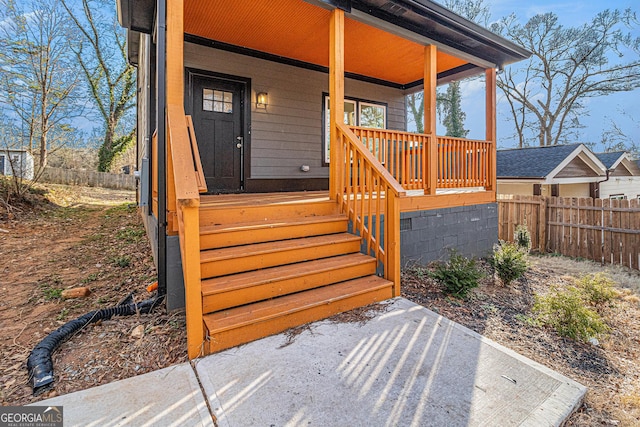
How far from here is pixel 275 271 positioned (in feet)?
9.53

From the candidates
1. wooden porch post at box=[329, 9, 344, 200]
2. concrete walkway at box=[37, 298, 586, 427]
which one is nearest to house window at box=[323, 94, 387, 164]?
wooden porch post at box=[329, 9, 344, 200]

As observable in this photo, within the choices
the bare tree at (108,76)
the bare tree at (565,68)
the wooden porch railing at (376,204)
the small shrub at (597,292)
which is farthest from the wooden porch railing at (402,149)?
the bare tree at (565,68)

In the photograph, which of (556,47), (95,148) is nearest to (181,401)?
(95,148)

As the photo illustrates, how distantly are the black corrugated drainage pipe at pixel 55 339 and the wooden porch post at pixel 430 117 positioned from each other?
12.9 ft

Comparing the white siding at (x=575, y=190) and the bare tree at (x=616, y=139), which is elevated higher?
the bare tree at (x=616, y=139)

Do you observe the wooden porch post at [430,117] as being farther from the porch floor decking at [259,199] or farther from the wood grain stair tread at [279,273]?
the wood grain stair tread at [279,273]

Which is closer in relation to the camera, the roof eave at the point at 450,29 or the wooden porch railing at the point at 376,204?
the wooden porch railing at the point at 376,204

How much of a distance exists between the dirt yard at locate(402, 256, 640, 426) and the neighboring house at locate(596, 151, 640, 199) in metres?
10.6

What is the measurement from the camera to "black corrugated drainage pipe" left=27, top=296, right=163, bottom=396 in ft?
6.41

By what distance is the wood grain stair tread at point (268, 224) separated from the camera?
2.94 meters

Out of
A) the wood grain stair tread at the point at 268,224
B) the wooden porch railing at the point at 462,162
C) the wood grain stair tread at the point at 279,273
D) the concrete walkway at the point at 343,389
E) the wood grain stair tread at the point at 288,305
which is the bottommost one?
the concrete walkway at the point at 343,389

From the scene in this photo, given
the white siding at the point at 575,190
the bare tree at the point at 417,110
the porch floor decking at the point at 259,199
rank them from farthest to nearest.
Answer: the bare tree at the point at 417,110, the white siding at the point at 575,190, the porch floor decking at the point at 259,199

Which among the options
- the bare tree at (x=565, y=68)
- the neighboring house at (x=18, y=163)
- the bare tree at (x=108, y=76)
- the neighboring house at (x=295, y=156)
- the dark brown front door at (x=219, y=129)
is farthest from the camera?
the bare tree at (x=565, y=68)
